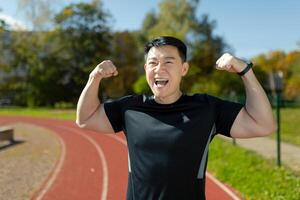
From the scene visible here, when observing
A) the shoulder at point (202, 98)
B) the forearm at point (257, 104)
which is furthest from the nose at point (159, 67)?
the forearm at point (257, 104)

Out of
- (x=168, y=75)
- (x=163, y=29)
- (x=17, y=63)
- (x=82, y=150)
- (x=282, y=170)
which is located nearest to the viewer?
(x=168, y=75)

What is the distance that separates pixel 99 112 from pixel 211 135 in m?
0.72

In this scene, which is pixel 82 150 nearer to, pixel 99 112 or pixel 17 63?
pixel 99 112

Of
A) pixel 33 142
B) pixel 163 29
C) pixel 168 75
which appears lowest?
pixel 33 142

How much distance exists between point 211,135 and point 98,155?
11.6 m

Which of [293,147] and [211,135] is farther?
[293,147]

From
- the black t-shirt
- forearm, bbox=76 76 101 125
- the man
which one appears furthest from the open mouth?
forearm, bbox=76 76 101 125

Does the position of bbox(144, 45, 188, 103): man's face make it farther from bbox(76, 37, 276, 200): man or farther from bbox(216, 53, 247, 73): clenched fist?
bbox(216, 53, 247, 73): clenched fist

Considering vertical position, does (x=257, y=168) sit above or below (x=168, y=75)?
below

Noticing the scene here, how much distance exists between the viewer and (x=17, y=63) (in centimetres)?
5472

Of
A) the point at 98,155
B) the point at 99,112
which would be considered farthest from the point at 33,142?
the point at 99,112

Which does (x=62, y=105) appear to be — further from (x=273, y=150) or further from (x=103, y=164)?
(x=103, y=164)

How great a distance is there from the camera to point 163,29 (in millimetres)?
48875

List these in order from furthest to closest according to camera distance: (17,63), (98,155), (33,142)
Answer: (17,63)
(33,142)
(98,155)
